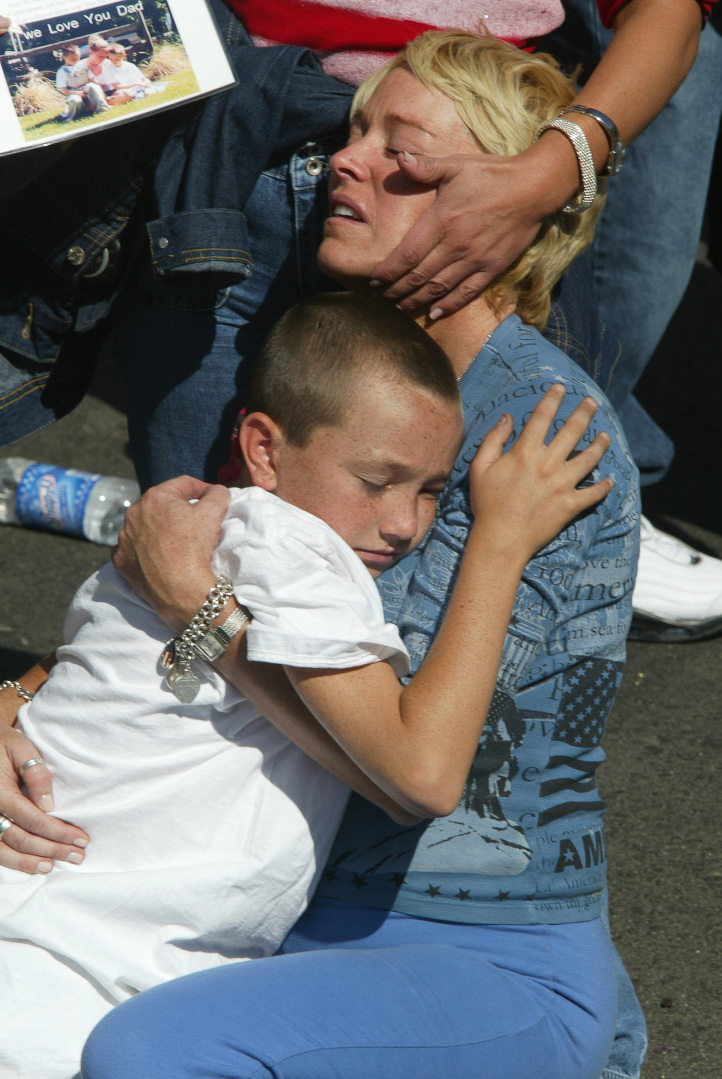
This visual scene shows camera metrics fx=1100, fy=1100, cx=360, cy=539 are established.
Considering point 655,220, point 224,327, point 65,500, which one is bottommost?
point 65,500

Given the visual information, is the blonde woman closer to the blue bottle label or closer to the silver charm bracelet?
the silver charm bracelet

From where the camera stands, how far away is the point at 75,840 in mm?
1605

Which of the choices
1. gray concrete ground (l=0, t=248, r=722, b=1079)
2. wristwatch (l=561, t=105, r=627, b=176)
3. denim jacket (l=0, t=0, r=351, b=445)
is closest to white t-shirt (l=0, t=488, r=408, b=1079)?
denim jacket (l=0, t=0, r=351, b=445)

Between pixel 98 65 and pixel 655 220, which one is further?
pixel 655 220

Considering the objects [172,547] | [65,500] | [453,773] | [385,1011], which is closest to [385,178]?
[172,547]

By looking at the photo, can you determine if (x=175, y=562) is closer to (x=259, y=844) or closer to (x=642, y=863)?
(x=259, y=844)

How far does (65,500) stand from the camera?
3803 mm

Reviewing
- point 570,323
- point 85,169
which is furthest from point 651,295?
point 85,169

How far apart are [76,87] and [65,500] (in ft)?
7.27

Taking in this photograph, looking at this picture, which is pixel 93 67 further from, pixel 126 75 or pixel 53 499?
pixel 53 499

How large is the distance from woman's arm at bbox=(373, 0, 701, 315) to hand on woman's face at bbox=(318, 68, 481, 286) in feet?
0.15

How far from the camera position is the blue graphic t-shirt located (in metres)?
1.65

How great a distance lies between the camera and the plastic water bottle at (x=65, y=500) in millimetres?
3799

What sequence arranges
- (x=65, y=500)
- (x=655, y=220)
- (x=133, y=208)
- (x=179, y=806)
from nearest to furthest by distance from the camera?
(x=179, y=806) → (x=133, y=208) → (x=655, y=220) → (x=65, y=500)
